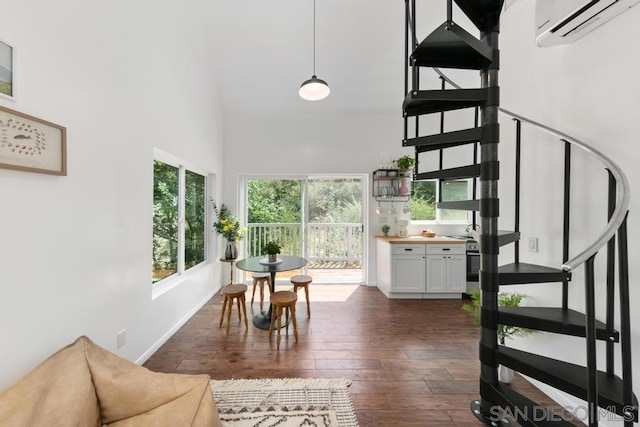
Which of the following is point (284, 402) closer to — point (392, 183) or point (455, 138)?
point (455, 138)

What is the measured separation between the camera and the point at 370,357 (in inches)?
98.7

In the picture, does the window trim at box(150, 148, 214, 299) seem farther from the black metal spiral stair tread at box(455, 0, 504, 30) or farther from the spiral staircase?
the black metal spiral stair tread at box(455, 0, 504, 30)

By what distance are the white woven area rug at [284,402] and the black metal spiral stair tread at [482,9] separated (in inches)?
108

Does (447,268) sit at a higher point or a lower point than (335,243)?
lower

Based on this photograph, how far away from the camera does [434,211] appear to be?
477 centimetres

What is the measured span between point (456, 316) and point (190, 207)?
3.82m

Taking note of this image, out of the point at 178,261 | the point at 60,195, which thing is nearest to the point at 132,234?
the point at 60,195

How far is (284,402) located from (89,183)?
2.04 meters

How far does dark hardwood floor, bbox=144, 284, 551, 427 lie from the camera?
193 centimetres

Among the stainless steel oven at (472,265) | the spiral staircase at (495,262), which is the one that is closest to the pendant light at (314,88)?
the spiral staircase at (495,262)

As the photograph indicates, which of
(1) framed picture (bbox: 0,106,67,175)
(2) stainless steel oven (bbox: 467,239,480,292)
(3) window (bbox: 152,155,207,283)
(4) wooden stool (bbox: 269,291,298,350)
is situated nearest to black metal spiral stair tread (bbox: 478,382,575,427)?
(4) wooden stool (bbox: 269,291,298,350)

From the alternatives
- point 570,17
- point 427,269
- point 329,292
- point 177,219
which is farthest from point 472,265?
point 177,219

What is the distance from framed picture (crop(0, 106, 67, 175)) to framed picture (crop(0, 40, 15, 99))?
0.10 metres

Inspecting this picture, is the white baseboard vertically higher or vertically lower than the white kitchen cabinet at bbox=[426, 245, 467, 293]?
lower
